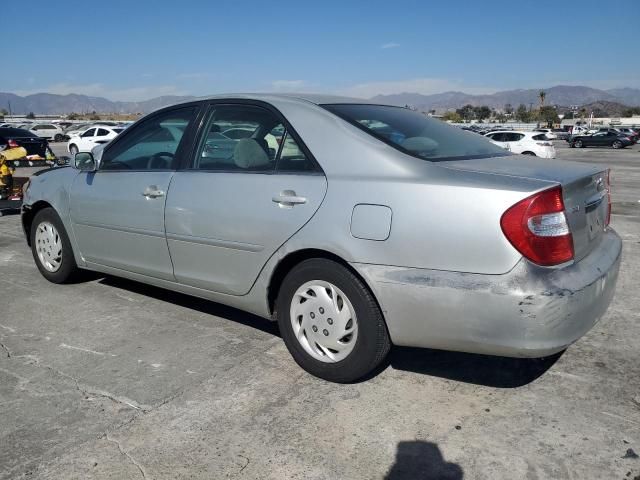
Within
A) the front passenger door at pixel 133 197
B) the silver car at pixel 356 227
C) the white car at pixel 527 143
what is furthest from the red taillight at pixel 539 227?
the white car at pixel 527 143

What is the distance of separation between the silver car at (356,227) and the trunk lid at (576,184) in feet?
0.05

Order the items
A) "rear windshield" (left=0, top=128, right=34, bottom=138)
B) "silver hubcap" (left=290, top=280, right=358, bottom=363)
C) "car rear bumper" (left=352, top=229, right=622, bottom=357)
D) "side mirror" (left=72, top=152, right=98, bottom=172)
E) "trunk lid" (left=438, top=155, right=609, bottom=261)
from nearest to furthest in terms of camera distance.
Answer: "car rear bumper" (left=352, top=229, right=622, bottom=357)
"trunk lid" (left=438, top=155, right=609, bottom=261)
"silver hubcap" (left=290, top=280, right=358, bottom=363)
"side mirror" (left=72, top=152, right=98, bottom=172)
"rear windshield" (left=0, top=128, right=34, bottom=138)

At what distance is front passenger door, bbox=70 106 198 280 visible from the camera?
3816mm

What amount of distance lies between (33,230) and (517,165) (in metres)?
4.15

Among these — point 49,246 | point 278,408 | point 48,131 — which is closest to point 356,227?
point 278,408

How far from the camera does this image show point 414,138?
3.28 meters

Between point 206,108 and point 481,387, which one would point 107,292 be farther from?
point 481,387

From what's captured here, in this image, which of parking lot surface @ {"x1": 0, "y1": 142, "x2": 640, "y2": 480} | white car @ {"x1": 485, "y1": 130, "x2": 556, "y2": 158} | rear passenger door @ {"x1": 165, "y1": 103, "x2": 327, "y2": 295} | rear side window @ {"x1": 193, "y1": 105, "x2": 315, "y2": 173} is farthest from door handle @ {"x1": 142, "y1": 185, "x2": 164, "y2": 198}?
white car @ {"x1": 485, "y1": 130, "x2": 556, "y2": 158}

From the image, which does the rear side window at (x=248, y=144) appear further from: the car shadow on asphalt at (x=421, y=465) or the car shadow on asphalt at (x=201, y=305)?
the car shadow on asphalt at (x=421, y=465)

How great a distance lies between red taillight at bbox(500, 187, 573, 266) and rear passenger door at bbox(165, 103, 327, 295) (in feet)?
3.30

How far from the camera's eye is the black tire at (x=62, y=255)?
4.70m

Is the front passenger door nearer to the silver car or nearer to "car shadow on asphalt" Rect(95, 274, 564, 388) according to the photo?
the silver car

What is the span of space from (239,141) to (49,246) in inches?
95.0

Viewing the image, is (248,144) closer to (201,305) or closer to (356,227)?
(356,227)
